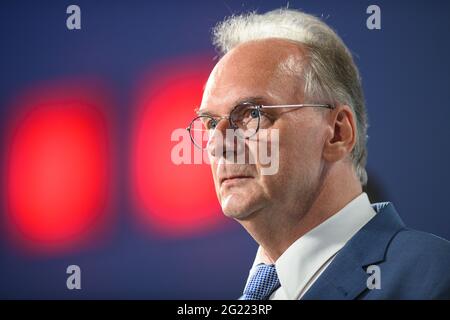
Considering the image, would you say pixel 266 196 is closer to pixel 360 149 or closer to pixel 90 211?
pixel 360 149

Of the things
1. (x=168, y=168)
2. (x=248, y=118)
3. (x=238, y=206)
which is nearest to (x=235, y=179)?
(x=238, y=206)

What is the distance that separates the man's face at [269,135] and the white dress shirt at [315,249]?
11 cm

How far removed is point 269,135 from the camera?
1.95 metres

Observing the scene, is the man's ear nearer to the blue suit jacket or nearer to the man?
the man

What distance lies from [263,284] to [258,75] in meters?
0.67

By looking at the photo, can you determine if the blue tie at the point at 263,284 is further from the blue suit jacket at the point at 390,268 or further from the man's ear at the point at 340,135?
the man's ear at the point at 340,135

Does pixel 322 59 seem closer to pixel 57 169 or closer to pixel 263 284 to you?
pixel 263 284

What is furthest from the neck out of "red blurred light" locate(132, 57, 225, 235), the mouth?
"red blurred light" locate(132, 57, 225, 235)

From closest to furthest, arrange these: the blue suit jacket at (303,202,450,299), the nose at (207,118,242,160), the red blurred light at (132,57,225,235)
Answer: the blue suit jacket at (303,202,450,299)
the nose at (207,118,242,160)
the red blurred light at (132,57,225,235)

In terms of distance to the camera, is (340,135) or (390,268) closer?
(390,268)

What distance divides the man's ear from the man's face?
36mm

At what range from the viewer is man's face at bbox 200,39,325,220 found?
1.92 m

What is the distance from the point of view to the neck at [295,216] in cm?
196

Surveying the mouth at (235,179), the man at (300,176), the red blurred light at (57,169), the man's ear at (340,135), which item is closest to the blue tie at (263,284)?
the man at (300,176)
